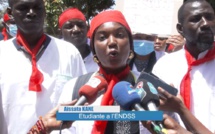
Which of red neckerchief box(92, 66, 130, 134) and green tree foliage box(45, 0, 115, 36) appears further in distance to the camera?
green tree foliage box(45, 0, 115, 36)

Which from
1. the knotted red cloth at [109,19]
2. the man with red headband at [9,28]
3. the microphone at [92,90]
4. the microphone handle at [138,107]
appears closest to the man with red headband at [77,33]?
the man with red headband at [9,28]

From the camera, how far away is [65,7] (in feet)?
68.1

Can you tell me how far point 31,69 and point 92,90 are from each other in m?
1.18

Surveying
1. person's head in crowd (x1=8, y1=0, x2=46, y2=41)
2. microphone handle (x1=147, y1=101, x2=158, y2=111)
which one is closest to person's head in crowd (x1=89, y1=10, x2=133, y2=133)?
microphone handle (x1=147, y1=101, x2=158, y2=111)

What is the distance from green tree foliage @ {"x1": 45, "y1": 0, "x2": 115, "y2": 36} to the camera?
20.4 metres

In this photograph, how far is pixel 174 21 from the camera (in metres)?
4.04

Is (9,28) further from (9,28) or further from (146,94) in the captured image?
(146,94)

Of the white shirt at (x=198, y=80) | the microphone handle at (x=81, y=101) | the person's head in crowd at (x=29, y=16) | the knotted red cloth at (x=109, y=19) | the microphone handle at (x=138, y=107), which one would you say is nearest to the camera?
the microphone handle at (x=138, y=107)

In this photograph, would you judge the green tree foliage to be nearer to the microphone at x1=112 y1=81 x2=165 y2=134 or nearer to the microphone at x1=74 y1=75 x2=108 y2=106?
the microphone at x1=74 y1=75 x2=108 y2=106

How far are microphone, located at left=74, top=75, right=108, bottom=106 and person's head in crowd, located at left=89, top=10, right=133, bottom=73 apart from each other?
6.5 inches

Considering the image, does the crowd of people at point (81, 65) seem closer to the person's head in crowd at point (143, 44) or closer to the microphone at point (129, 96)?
the microphone at point (129, 96)

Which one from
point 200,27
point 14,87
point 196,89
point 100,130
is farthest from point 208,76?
point 14,87

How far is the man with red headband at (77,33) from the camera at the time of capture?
197 inches

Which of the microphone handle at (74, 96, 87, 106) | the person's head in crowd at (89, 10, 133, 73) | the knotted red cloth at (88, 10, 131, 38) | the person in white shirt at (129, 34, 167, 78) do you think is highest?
the knotted red cloth at (88, 10, 131, 38)
